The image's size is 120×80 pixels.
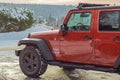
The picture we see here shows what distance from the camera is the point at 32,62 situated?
10469 mm

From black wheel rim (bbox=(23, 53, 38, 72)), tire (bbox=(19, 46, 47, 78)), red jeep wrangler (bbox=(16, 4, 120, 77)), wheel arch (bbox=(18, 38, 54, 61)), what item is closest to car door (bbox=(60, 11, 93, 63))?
red jeep wrangler (bbox=(16, 4, 120, 77))

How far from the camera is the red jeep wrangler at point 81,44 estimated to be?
29.0 feet

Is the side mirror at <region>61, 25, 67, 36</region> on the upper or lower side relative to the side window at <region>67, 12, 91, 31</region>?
lower

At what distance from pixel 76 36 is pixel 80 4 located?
0.82 m

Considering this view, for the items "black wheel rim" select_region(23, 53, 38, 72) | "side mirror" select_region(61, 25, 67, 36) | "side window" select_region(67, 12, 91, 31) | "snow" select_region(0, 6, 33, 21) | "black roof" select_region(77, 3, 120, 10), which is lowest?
"black wheel rim" select_region(23, 53, 38, 72)

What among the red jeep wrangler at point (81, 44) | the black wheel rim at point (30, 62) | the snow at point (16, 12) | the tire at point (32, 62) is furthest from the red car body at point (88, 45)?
the snow at point (16, 12)

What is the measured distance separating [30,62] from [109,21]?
8.69ft

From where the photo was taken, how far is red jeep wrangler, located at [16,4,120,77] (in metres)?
8.84

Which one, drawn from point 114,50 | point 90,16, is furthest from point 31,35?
point 114,50

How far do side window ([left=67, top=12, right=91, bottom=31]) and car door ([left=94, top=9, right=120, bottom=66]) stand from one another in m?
0.34

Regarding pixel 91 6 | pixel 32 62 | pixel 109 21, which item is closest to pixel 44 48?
pixel 32 62

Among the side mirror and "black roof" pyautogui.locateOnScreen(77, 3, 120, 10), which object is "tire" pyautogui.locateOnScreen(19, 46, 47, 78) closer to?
the side mirror

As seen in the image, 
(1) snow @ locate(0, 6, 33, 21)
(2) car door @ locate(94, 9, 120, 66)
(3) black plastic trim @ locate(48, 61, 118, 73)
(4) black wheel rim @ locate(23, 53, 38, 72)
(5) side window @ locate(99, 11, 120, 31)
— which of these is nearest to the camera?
(2) car door @ locate(94, 9, 120, 66)

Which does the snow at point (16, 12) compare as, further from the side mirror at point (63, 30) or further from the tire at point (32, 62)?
the side mirror at point (63, 30)
